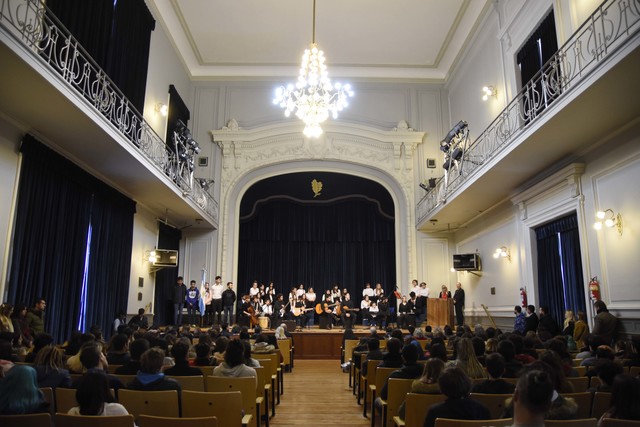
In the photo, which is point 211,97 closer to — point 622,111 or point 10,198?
point 10,198

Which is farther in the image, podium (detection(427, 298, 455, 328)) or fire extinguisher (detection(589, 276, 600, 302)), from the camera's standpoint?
podium (detection(427, 298, 455, 328))

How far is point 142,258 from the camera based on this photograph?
13.1 m

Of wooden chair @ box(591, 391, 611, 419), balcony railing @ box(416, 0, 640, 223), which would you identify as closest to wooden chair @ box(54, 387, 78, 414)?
wooden chair @ box(591, 391, 611, 419)

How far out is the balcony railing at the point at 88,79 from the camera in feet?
21.2

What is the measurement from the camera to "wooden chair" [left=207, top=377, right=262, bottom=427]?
4.18 m

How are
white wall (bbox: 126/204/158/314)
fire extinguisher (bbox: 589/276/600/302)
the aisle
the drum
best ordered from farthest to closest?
the drum → white wall (bbox: 126/204/158/314) → fire extinguisher (bbox: 589/276/600/302) → the aisle

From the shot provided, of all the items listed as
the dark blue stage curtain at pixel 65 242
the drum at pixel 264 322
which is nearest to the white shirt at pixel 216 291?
the drum at pixel 264 322

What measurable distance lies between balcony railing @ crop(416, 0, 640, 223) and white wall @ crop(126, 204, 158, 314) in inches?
323

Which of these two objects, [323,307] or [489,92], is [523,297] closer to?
[489,92]

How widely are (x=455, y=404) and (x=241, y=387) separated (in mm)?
2008

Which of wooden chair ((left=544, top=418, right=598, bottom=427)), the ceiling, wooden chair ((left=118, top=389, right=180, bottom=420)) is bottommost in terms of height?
wooden chair ((left=118, top=389, right=180, bottom=420))

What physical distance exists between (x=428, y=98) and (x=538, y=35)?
6.78 m

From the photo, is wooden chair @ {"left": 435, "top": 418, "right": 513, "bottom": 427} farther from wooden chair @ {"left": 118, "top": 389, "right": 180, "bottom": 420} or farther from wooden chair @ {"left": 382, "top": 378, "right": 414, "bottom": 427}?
wooden chair @ {"left": 118, "top": 389, "right": 180, "bottom": 420}

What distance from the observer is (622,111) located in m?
7.24
